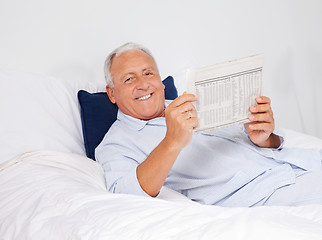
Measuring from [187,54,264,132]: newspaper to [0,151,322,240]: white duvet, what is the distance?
0.27 meters

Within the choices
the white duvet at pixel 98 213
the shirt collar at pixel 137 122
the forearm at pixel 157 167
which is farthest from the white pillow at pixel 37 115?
the forearm at pixel 157 167

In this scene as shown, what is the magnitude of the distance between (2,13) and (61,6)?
0.27 metres

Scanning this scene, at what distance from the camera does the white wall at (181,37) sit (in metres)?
1.87

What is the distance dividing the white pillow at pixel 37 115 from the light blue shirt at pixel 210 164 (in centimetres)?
17

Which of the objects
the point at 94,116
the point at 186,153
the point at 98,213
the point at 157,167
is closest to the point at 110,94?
the point at 94,116

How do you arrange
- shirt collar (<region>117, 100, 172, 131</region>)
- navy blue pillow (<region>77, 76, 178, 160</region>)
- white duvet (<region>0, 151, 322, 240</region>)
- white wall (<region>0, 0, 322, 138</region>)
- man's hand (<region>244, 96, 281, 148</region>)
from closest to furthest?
white duvet (<region>0, 151, 322, 240</region>) → man's hand (<region>244, 96, 281, 148</region>) → shirt collar (<region>117, 100, 172, 131</region>) → navy blue pillow (<region>77, 76, 178, 160</region>) → white wall (<region>0, 0, 322, 138</region>)

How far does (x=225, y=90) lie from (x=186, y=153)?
323mm

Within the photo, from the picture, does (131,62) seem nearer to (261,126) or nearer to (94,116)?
(94,116)

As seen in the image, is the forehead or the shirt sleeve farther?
the forehead

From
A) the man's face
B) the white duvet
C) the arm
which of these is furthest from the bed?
the man's face

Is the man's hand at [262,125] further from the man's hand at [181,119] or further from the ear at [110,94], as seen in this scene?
the ear at [110,94]

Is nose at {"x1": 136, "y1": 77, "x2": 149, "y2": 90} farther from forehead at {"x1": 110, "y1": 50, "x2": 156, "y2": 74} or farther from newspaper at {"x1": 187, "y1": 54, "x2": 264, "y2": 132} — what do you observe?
newspaper at {"x1": 187, "y1": 54, "x2": 264, "y2": 132}

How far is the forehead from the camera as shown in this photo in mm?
1616

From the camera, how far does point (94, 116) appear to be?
1.69 metres
